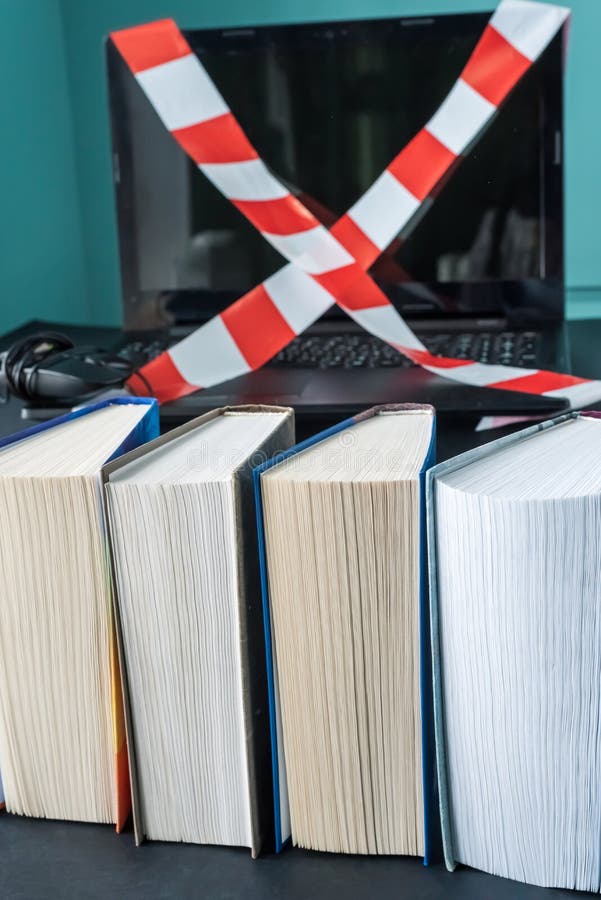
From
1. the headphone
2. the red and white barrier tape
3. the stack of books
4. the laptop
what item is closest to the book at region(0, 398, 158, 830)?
the stack of books

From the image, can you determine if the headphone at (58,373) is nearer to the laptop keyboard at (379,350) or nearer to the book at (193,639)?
the laptop keyboard at (379,350)

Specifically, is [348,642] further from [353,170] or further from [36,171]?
[36,171]

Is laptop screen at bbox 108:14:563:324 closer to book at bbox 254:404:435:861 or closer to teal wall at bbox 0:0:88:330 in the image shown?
teal wall at bbox 0:0:88:330

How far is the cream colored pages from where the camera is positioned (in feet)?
1.11

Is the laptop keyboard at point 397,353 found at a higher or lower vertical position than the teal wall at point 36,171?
lower

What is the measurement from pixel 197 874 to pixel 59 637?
0.11m

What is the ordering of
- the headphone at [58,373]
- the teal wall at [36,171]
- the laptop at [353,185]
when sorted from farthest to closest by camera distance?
the teal wall at [36,171]
the laptop at [353,185]
the headphone at [58,373]

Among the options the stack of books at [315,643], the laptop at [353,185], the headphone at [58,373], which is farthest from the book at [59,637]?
the laptop at [353,185]

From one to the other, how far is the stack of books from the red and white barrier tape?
473 mm

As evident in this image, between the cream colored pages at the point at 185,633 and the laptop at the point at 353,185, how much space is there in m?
0.60

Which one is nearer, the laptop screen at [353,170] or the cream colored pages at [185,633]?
the cream colored pages at [185,633]

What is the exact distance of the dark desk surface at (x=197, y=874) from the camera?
1.13 feet

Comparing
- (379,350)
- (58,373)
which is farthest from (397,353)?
(58,373)

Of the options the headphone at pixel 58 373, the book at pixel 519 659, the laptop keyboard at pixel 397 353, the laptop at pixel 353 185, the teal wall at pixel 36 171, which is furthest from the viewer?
the teal wall at pixel 36 171
